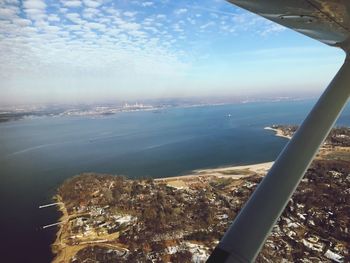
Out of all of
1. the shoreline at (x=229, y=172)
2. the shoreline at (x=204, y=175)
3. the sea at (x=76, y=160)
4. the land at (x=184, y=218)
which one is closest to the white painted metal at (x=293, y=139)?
the land at (x=184, y=218)

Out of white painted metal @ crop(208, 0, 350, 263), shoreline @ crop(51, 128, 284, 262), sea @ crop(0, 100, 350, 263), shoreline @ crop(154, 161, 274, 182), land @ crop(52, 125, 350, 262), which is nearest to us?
white painted metal @ crop(208, 0, 350, 263)

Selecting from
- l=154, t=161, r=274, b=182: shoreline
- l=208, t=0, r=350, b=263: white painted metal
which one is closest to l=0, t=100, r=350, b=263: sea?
l=154, t=161, r=274, b=182: shoreline

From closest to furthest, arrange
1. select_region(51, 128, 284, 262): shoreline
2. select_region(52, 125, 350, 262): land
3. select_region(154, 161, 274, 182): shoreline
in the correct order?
select_region(52, 125, 350, 262): land, select_region(51, 128, 284, 262): shoreline, select_region(154, 161, 274, 182): shoreline

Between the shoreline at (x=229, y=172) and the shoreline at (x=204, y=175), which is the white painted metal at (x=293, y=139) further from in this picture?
the shoreline at (x=229, y=172)

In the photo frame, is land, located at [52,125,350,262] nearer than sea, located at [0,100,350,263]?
Yes

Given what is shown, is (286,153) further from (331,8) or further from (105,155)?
(105,155)

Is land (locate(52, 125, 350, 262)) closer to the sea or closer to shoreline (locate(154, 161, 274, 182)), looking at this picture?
shoreline (locate(154, 161, 274, 182))

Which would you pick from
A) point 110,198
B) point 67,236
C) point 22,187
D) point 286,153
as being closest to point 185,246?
point 67,236

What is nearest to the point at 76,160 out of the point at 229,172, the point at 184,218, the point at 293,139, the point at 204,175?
the point at 204,175

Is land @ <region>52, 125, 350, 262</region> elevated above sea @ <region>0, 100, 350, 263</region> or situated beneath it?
elevated above

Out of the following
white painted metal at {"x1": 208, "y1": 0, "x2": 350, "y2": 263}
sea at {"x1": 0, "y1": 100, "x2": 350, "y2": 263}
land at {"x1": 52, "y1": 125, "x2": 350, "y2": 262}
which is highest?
white painted metal at {"x1": 208, "y1": 0, "x2": 350, "y2": 263}
